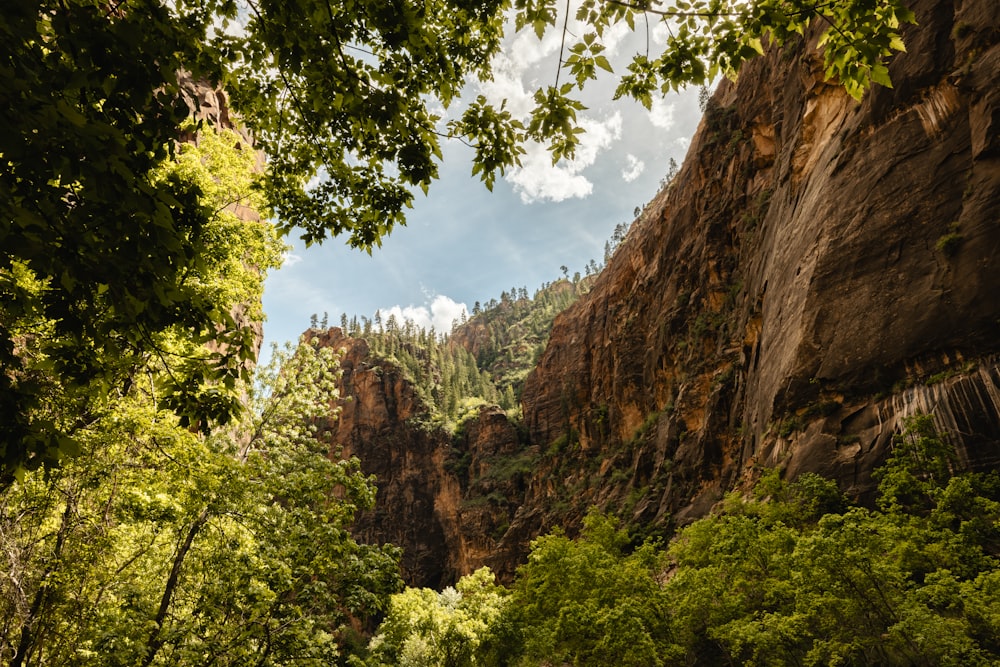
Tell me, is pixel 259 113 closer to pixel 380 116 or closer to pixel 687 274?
pixel 380 116

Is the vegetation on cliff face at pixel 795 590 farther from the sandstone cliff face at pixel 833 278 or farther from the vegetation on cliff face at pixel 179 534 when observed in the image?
the vegetation on cliff face at pixel 179 534

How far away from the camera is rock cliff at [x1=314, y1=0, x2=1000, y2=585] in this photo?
14.7 metres

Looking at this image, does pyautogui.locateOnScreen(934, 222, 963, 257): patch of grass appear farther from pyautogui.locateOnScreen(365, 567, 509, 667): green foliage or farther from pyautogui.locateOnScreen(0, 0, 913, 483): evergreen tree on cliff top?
pyautogui.locateOnScreen(365, 567, 509, 667): green foliage

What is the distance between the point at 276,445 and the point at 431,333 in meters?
104

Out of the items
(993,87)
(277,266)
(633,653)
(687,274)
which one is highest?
(687,274)

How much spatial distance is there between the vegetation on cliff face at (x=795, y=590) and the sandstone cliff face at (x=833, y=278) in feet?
6.63

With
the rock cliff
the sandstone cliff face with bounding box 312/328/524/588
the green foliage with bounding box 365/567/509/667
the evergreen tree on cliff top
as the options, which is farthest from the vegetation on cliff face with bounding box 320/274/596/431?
the evergreen tree on cliff top

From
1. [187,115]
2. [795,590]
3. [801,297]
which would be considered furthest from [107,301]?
[801,297]

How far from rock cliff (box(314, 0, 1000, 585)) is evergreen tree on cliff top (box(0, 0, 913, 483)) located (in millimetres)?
15061

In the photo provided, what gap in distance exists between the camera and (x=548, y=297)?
146625 mm

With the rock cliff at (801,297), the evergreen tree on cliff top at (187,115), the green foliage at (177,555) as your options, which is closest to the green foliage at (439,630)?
the rock cliff at (801,297)

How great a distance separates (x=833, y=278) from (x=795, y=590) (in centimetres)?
1241

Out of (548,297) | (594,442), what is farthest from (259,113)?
(548,297)

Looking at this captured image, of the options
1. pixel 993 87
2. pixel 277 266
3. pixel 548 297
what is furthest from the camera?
pixel 548 297
